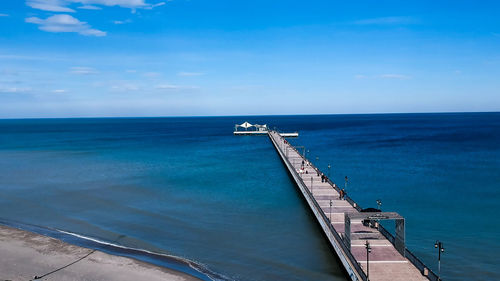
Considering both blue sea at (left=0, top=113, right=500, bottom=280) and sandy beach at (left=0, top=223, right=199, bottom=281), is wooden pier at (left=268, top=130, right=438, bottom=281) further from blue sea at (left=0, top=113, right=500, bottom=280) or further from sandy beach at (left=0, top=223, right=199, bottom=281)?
sandy beach at (left=0, top=223, right=199, bottom=281)

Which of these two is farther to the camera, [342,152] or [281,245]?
[342,152]

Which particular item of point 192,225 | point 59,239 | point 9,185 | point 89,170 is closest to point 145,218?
point 192,225

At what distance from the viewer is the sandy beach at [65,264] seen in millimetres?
22391

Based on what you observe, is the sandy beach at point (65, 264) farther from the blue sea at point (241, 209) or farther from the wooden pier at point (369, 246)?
the wooden pier at point (369, 246)

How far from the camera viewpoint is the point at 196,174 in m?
57.4

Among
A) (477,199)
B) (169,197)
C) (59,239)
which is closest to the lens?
(59,239)

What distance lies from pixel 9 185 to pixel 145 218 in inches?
1068

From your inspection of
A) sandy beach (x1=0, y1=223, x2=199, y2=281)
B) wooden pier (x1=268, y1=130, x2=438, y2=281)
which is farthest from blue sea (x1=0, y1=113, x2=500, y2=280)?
sandy beach (x1=0, y1=223, x2=199, y2=281)

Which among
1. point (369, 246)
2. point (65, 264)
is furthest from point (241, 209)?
point (65, 264)

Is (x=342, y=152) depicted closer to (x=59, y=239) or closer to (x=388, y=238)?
(x=388, y=238)

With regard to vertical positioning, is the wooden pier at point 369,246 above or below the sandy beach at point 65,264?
above

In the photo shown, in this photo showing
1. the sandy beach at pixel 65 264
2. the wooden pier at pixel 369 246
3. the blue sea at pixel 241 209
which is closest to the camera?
the wooden pier at pixel 369 246

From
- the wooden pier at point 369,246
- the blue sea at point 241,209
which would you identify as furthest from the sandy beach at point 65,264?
the wooden pier at point 369,246

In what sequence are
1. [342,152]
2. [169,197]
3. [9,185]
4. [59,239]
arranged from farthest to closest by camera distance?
1. [342,152]
2. [9,185]
3. [169,197]
4. [59,239]
